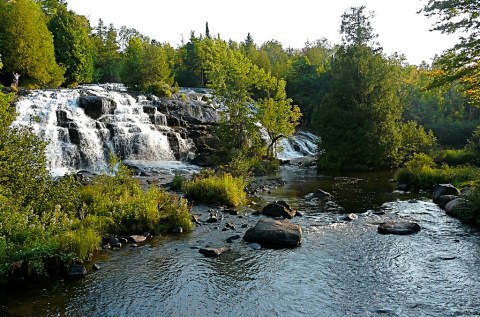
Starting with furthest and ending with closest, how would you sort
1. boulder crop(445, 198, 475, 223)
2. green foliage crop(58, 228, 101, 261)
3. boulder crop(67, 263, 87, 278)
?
boulder crop(445, 198, 475, 223) → green foliage crop(58, 228, 101, 261) → boulder crop(67, 263, 87, 278)

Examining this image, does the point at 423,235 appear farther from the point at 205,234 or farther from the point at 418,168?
the point at 418,168

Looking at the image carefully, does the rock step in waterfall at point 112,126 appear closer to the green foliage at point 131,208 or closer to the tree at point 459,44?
the green foliage at point 131,208

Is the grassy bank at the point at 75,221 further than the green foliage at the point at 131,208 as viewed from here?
No

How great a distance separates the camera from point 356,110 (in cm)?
3334

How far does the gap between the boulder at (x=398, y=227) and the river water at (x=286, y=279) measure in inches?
12.2

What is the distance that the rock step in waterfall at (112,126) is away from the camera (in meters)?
29.6

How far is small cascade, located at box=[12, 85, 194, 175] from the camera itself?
29375 millimetres

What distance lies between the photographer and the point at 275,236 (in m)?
13.0

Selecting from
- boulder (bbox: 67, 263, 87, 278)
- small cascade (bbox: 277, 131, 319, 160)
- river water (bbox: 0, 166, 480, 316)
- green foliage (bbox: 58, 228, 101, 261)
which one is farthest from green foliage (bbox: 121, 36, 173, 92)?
boulder (bbox: 67, 263, 87, 278)

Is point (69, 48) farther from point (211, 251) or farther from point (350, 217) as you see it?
point (211, 251)

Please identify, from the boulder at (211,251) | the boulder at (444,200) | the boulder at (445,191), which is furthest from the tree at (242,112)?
the boulder at (211,251)

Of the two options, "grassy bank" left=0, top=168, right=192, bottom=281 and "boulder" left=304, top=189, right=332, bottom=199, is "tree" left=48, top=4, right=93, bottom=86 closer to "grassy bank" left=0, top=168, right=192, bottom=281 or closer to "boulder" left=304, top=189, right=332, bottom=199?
"grassy bank" left=0, top=168, right=192, bottom=281

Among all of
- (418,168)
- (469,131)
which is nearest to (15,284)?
(418,168)

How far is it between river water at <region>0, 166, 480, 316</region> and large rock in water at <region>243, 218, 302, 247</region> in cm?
47
